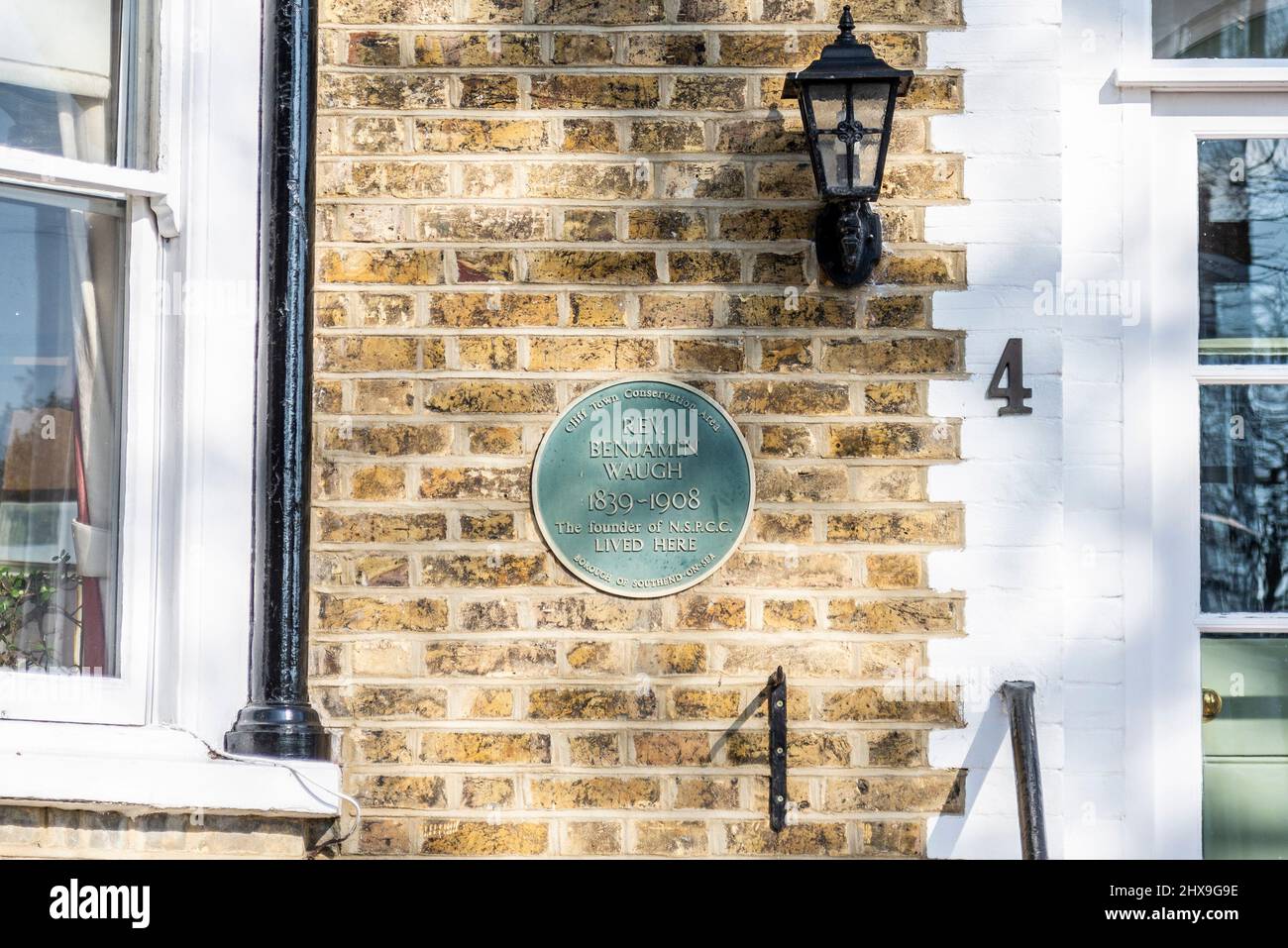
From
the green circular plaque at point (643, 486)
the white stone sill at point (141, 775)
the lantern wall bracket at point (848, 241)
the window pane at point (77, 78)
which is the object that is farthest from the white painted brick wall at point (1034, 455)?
the window pane at point (77, 78)

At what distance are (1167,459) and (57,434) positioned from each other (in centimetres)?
238

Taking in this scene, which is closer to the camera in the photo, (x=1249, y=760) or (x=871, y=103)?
(x=871, y=103)

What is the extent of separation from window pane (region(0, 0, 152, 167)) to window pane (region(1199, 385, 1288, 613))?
2421 millimetres

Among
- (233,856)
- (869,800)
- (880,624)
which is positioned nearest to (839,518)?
(880,624)

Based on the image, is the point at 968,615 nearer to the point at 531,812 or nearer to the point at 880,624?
the point at 880,624

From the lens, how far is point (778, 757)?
2.61m

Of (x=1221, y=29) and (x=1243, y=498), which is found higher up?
(x=1221, y=29)

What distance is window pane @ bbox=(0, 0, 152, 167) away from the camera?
8.30 feet

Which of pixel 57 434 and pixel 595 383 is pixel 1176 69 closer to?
pixel 595 383

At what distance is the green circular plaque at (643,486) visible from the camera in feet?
8.73

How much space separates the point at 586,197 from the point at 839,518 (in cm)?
89

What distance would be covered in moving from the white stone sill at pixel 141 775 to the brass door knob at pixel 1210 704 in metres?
1.89

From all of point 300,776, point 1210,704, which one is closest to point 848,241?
point 1210,704

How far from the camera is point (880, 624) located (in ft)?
8.71
